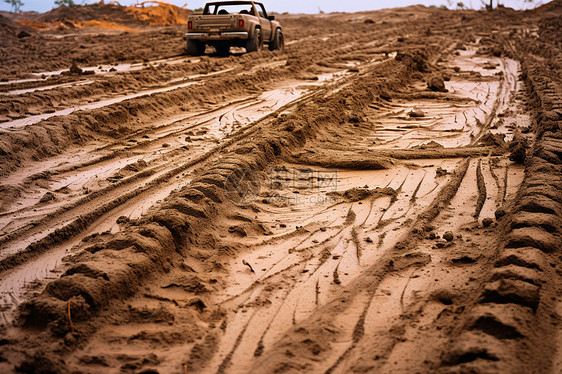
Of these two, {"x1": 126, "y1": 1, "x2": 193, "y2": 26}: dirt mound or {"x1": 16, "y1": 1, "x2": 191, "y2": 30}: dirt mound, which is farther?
{"x1": 126, "y1": 1, "x2": 193, "y2": 26}: dirt mound

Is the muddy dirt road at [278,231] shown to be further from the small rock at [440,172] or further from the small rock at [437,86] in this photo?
the small rock at [437,86]

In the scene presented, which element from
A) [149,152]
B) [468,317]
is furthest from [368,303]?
[149,152]

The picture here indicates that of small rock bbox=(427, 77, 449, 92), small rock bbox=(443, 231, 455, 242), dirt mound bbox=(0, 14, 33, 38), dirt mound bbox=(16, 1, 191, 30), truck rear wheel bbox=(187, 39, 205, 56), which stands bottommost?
small rock bbox=(443, 231, 455, 242)

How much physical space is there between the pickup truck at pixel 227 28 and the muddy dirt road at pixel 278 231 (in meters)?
5.40

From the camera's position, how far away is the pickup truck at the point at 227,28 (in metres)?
13.8

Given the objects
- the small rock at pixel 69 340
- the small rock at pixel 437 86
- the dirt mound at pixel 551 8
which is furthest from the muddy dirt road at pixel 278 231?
the dirt mound at pixel 551 8

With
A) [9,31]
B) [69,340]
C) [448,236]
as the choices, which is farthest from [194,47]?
[69,340]

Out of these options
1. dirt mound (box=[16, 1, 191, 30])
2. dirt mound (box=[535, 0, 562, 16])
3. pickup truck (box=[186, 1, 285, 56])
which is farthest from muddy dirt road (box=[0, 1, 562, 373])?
dirt mound (box=[535, 0, 562, 16])

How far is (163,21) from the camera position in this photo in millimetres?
29578

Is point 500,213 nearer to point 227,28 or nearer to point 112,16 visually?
point 227,28

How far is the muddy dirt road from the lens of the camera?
8.47ft

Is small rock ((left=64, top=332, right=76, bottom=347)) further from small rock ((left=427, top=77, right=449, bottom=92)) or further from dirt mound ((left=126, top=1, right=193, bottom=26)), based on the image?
dirt mound ((left=126, top=1, right=193, bottom=26))

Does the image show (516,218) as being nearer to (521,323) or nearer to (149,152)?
(521,323)

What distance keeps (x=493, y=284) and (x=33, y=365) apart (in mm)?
2692
